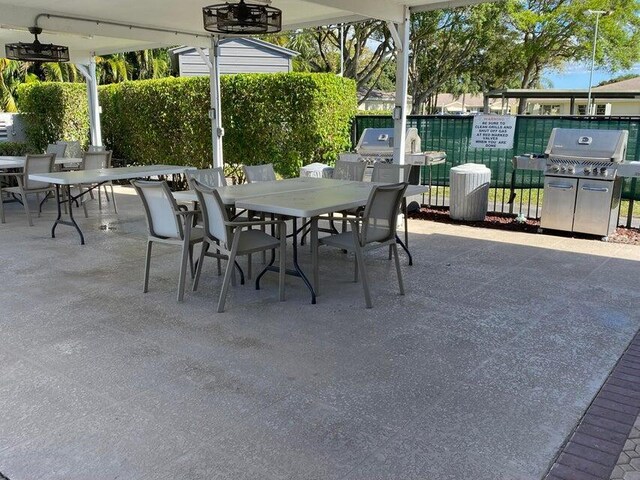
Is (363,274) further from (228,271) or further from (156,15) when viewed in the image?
(156,15)

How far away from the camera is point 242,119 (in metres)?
9.09

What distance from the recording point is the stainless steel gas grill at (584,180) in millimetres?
5812

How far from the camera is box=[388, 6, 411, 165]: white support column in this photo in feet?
21.3

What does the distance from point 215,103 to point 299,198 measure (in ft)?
16.1

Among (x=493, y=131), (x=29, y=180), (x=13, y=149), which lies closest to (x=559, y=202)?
(x=493, y=131)

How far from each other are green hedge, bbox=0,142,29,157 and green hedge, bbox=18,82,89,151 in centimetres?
20

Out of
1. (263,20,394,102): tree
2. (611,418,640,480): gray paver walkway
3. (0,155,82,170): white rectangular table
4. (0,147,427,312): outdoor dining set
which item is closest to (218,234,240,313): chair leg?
(0,147,427,312): outdoor dining set

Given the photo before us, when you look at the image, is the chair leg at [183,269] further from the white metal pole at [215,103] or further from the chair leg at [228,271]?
the white metal pole at [215,103]

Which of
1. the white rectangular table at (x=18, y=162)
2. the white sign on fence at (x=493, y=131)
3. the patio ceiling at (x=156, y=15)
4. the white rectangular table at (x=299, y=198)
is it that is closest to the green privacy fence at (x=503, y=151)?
the white sign on fence at (x=493, y=131)

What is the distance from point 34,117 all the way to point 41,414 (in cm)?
1071

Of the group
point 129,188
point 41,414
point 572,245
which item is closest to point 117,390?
point 41,414

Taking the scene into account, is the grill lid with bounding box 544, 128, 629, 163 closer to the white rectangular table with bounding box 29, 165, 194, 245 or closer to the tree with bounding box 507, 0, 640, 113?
the white rectangular table with bounding box 29, 165, 194, 245

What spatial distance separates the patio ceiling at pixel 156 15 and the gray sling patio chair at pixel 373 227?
2.41m

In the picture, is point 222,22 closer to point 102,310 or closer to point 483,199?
point 102,310
